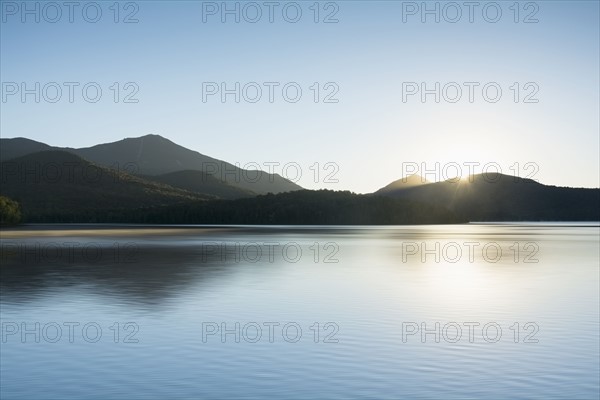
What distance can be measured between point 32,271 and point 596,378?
2087 inches

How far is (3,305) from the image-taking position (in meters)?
41.2

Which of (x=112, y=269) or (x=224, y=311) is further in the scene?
(x=112, y=269)

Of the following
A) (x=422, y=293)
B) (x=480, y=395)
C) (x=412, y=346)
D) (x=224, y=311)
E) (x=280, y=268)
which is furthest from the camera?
(x=280, y=268)

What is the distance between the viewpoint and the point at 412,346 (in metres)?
29.2

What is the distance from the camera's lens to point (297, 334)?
1273 inches

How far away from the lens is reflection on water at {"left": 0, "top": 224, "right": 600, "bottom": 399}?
2253 cm

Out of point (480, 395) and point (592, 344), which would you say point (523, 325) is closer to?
point (592, 344)

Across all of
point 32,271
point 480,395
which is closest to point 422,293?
point 480,395

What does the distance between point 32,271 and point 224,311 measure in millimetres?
32025

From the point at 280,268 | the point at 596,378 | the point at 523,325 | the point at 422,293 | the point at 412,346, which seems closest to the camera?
the point at 596,378

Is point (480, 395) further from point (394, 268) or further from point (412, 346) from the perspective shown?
point (394, 268)

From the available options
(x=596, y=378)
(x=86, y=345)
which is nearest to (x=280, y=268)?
(x=86, y=345)

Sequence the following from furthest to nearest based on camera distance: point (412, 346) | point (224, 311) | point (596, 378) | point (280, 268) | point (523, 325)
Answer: point (280, 268) → point (224, 311) → point (523, 325) → point (412, 346) → point (596, 378)

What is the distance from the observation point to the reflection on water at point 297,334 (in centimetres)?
2253
